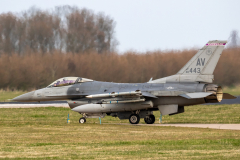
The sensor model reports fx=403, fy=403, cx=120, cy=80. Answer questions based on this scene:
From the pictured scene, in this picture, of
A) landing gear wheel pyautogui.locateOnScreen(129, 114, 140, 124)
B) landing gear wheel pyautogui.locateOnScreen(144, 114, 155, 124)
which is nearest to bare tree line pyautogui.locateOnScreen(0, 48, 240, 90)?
landing gear wheel pyautogui.locateOnScreen(144, 114, 155, 124)

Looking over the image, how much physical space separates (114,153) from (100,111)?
10.2m

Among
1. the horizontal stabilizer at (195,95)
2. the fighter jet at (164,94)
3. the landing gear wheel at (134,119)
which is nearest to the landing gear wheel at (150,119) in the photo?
the fighter jet at (164,94)

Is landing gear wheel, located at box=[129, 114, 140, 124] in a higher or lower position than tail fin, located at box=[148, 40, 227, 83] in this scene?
lower

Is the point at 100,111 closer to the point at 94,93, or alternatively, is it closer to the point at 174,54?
the point at 94,93

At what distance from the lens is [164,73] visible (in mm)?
45406

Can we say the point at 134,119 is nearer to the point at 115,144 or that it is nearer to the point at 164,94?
the point at 164,94

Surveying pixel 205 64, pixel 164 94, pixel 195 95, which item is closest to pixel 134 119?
pixel 164 94

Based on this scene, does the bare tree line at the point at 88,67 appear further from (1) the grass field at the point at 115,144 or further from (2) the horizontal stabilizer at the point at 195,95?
(1) the grass field at the point at 115,144

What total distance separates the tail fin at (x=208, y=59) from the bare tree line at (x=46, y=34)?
118ft

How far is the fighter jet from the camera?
20469 millimetres

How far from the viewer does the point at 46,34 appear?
5866cm

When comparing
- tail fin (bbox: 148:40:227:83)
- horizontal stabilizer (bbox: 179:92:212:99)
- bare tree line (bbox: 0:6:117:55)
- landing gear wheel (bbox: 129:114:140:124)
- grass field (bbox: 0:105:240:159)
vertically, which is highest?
bare tree line (bbox: 0:6:117:55)

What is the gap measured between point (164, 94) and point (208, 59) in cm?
288

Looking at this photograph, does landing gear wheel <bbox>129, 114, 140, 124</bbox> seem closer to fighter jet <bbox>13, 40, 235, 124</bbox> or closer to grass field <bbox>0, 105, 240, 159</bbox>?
fighter jet <bbox>13, 40, 235, 124</bbox>
